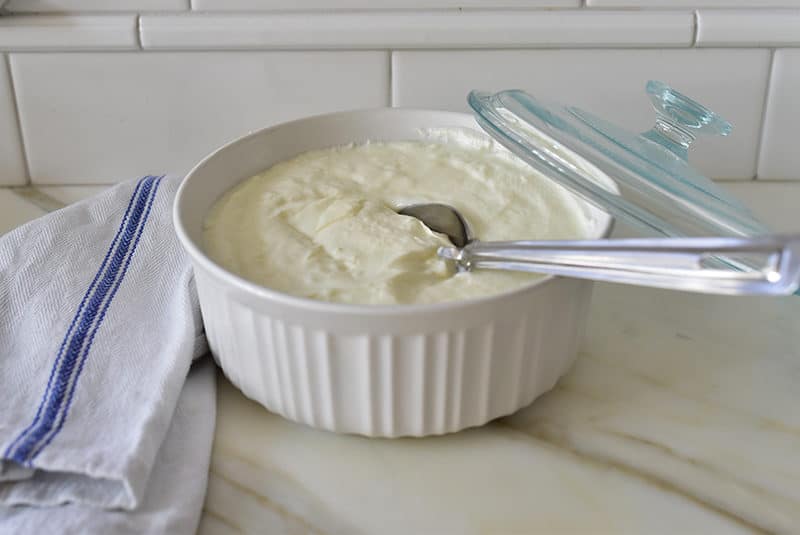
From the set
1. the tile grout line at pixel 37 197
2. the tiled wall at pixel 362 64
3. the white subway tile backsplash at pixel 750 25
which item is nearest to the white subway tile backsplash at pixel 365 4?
the tiled wall at pixel 362 64

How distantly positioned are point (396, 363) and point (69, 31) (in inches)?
18.4

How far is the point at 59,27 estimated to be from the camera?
0.73m

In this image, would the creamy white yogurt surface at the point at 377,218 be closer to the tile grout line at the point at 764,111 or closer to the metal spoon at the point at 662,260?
the metal spoon at the point at 662,260

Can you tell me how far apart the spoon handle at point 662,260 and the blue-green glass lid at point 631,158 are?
4cm

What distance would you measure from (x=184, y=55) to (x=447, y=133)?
25 cm

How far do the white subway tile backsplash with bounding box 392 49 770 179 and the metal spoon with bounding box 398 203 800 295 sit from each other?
0.24m

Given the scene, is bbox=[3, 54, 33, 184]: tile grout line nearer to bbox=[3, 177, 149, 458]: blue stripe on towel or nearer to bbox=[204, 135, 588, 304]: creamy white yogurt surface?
bbox=[3, 177, 149, 458]: blue stripe on towel

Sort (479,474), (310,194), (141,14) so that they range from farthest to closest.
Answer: (141,14) < (310,194) < (479,474)

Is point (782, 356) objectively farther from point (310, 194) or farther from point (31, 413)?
point (31, 413)

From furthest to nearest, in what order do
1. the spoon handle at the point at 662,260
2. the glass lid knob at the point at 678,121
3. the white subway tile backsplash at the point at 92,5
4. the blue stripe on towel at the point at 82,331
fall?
the white subway tile backsplash at the point at 92,5, the glass lid knob at the point at 678,121, the blue stripe on towel at the point at 82,331, the spoon handle at the point at 662,260

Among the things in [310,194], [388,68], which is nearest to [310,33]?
[388,68]

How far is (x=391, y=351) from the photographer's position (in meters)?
0.46

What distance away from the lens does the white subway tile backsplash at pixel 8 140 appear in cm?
76

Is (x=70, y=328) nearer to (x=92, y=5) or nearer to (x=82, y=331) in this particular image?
(x=82, y=331)
